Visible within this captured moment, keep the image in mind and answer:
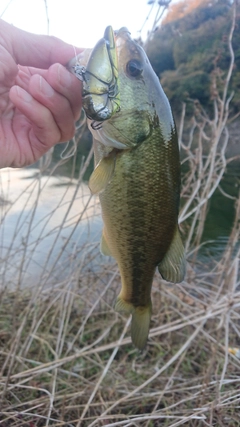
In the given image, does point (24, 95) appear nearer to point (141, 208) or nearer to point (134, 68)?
point (134, 68)

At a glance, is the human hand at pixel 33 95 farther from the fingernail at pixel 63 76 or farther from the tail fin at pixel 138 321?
the tail fin at pixel 138 321

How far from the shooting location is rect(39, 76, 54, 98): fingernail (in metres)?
1.48

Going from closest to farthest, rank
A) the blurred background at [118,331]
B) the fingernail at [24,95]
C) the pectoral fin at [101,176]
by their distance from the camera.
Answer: the pectoral fin at [101,176] → the fingernail at [24,95] → the blurred background at [118,331]

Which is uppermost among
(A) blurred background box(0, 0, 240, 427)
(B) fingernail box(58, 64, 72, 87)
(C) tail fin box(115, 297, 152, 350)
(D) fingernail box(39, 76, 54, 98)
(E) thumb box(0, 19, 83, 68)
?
(E) thumb box(0, 19, 83, 68)

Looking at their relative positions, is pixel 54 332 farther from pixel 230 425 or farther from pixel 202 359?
pixel 230 425

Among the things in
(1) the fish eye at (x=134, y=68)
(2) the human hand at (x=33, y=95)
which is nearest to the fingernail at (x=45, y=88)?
(2) the human hand at (x=33, y=95)

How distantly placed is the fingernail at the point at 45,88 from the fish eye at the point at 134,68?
315mm

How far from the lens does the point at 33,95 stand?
152cm

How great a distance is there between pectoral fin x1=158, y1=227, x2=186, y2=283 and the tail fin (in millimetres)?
329

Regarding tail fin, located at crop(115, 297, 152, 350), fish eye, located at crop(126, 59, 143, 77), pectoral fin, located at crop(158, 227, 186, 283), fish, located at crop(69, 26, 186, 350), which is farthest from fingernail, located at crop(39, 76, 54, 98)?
tail fin, located at crop(115, 297, 152, 350)

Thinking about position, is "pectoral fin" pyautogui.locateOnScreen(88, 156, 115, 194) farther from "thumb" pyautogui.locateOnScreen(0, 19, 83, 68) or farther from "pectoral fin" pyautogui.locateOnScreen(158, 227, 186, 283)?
"thumb" pyautogui.locateOnScreen(0, 19, 83, 68)

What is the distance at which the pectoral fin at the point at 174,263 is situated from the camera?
1571 mm

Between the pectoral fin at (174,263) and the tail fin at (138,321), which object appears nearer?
the pectoral fin at (174,263)

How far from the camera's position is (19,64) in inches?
67.4
